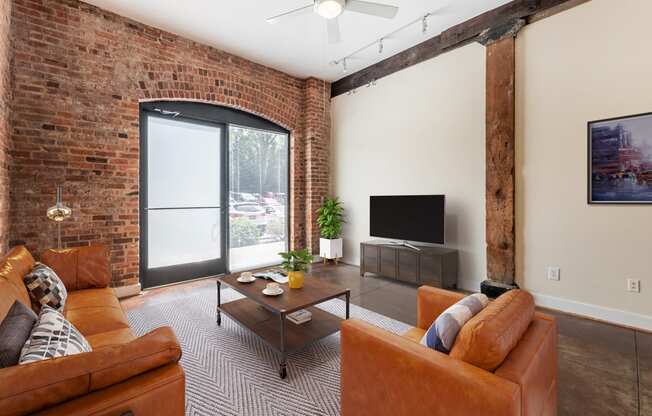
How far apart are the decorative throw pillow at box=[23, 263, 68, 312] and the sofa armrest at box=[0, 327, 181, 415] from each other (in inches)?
56.7

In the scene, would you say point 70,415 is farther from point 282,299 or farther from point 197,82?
point 197,82

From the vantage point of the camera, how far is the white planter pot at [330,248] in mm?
5319

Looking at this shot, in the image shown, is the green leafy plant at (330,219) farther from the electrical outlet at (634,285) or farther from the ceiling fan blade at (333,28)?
the electrical outlet at (634,285)

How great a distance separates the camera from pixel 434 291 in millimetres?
1933

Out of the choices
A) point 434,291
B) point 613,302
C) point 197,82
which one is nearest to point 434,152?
point 613,302

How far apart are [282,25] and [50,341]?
390 centimetres

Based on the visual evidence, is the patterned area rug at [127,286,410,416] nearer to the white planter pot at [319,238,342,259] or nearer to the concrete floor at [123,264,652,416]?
the concrete floor at [123,264,652,416]

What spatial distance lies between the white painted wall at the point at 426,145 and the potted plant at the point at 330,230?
0.72 ft

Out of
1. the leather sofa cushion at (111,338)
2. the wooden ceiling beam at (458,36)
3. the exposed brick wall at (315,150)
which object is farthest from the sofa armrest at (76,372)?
the exposed brick wall at (315,150)

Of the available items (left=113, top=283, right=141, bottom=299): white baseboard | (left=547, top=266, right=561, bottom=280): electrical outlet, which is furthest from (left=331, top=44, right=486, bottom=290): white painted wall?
(left=113, top=283, right=141, bottom=299): white baseboard

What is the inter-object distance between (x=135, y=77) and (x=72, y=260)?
2.41 meters

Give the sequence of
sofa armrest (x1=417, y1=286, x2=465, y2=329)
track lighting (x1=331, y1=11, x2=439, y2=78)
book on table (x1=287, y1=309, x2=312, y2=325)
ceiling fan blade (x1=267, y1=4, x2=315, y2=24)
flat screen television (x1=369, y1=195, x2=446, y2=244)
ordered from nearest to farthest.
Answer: sofa armrest (x1=417, y1=286, x2=465, y2=329) → book on table (x1=287, y1=309, x2=312, y2=325) → ceiling fan blade (x1=267, y1=4, x2=315, y2=24) → track lighting (x1=331, y1=11, x2=439, y2=78) → flat screen television (x1=369, y1=195, x2=446, y2=244)

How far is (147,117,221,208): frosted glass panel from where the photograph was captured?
4094 mm

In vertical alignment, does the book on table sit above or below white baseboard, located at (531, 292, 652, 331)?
above
